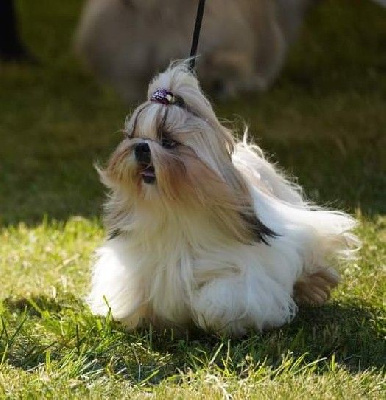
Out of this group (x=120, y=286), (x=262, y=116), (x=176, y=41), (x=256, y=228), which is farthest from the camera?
(x=176, y=41)

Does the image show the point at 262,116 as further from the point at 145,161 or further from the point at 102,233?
the point at 145,161

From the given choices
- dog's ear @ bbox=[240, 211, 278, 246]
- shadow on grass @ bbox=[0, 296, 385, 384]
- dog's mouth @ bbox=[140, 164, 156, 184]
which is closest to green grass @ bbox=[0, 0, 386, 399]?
shadow on grass @ bbox=[0, 296, 385, 384]

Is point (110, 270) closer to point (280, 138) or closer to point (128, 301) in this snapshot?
point (128, 301)

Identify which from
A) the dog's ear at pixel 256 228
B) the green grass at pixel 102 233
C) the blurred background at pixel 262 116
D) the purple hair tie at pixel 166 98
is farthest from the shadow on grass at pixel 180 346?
the blurred background at pixel 262 116

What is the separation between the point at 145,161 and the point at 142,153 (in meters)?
0.03

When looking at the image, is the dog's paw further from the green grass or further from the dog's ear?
the dog's ear

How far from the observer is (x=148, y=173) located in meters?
3.54

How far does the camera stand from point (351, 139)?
22.6ft

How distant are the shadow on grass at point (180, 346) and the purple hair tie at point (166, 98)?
2.64 feet

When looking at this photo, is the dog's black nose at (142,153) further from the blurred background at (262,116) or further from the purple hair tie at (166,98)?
the blurred background at (262,116)

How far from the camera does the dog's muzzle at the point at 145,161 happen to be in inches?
138

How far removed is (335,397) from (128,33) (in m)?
5.24

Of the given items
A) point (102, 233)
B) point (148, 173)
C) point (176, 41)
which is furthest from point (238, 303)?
point (176, 41)

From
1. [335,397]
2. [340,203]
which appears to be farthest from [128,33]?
[335,397]
